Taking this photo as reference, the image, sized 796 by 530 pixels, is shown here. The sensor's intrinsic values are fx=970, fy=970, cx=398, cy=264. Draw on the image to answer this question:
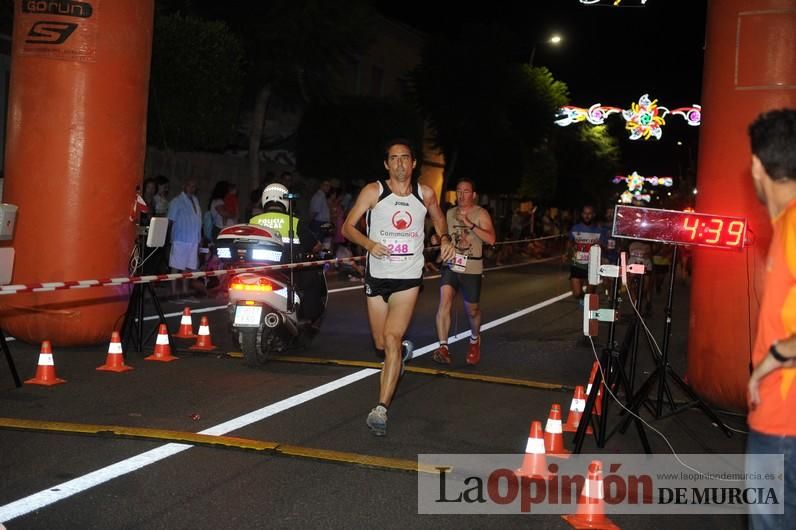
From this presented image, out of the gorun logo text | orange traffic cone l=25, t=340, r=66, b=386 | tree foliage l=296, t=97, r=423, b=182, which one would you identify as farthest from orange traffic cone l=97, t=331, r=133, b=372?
tree foliage l=296, t=97, r=423, b=182

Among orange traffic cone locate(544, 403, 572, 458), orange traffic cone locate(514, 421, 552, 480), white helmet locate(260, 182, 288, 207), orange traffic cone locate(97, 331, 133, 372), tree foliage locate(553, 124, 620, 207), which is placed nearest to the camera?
orange traffic cone locate(514, 421, 552, 480)

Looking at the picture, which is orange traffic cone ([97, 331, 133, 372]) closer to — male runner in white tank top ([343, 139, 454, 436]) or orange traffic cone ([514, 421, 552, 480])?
male runner in white tank top ([343, 139, 454, 436])

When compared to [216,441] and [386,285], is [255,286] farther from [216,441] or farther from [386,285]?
[216,441]

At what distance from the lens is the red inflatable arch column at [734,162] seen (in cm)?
827

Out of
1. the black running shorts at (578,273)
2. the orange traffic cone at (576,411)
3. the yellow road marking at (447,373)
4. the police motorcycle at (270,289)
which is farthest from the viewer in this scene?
the black running shorts at (578,273)

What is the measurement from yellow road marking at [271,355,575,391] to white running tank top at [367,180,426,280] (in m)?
2.26

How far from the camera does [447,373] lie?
973 centimetres

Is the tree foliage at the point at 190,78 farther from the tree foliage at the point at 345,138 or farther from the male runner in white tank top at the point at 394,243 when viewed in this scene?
the male runner in white tank top at the point at 394,243

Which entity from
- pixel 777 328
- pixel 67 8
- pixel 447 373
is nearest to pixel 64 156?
pixel 67 8

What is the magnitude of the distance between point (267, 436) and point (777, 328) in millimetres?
4191

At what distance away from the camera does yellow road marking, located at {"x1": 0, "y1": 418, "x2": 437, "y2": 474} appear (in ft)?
20.4

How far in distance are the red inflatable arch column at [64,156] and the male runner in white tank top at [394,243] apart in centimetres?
399

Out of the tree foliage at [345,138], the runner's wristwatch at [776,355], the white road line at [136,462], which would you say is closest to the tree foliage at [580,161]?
the tree foliage at [345,138]

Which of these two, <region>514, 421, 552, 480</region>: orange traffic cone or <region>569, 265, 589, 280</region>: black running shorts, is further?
<region>569, 265, 589, 280</region>: black running shorts
